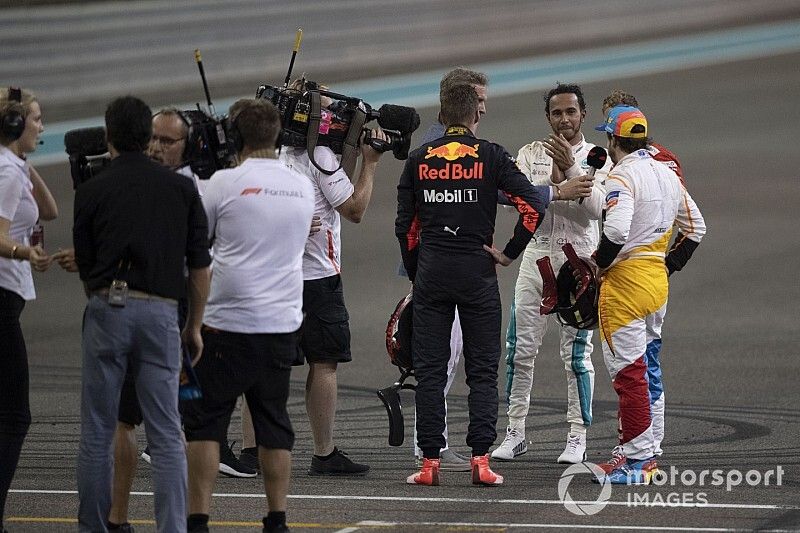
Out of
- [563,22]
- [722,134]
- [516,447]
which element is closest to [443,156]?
[516,447]

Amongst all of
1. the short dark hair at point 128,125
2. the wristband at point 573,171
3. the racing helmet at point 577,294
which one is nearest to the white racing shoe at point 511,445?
the racing helmet at point 577,294

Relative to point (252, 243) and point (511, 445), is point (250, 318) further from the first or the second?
point (511, 445)

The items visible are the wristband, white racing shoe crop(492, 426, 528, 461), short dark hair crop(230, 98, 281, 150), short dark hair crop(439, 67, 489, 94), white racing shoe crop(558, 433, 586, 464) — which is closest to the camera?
short dark hair crop(230, 98, 281, 150)

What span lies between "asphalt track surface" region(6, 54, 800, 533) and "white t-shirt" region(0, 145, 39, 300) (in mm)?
1105

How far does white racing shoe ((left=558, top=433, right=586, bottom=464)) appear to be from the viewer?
7.44m

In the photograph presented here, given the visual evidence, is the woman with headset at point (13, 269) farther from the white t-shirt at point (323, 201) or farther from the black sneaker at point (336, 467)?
the black sneaker at point (336, 467)

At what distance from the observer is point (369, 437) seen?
8359 millimetres

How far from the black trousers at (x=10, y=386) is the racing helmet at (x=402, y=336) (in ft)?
7.32

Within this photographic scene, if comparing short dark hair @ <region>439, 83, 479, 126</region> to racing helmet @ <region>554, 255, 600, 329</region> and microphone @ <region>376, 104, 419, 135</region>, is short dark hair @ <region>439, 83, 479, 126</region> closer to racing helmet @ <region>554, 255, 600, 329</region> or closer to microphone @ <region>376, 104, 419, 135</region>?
microphone @ <region>376, 104, 419, 135</region>

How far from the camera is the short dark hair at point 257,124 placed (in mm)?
5527

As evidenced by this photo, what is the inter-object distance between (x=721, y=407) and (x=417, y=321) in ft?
10.7

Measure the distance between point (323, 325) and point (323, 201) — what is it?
677 millimetres

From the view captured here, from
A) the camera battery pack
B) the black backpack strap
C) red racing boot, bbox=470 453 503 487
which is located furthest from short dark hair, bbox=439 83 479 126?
the camera battery pack

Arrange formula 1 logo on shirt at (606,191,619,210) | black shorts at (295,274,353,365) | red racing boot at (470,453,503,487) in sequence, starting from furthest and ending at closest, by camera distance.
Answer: black shorts at (295,274,353,365) < formula 1 logo on shirt at (606,191,619,210) < red racing boot at (470,453,503,487)
